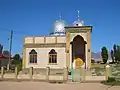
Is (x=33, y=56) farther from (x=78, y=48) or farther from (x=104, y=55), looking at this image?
(x=104, y=55)

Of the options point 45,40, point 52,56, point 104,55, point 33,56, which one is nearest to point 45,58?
point 52,56

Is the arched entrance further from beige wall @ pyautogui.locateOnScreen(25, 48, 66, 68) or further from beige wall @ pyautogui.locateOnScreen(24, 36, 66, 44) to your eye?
beige wall @ pyautogui.locateOnScreen(24, 36, 66, 44)

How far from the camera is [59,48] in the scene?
110 feet

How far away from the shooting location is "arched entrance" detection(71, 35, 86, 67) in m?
33.8

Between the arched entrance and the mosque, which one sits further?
the arched entrance

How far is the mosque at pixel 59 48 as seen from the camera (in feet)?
106

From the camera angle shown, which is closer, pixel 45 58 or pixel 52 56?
pixel 52 56

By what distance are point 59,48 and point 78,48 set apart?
9.35ft

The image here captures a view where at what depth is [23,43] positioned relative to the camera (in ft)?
117

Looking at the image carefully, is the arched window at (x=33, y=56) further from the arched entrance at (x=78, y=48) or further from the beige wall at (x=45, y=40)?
the arched entrance at (x=78, y=48)

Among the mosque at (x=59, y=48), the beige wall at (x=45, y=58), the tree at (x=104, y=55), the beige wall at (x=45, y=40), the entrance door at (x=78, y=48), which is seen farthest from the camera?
the tree at (x=104, y=55)

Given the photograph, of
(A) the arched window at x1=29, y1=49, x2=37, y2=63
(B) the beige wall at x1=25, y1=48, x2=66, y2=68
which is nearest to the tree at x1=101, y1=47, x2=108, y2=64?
(B) the beige wall at x1=25, y1=48, x2=66, y2=68

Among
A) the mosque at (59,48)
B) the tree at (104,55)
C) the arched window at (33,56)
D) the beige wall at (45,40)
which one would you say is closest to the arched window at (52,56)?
the mosque at (59,48)

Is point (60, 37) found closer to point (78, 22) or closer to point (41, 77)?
point (78, 22)
